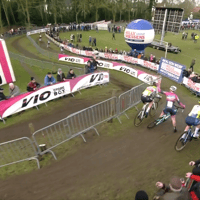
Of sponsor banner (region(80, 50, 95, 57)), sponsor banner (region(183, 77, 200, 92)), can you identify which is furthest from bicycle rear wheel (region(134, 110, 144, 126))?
sponsor banner (region(80, 50, 95, 57))

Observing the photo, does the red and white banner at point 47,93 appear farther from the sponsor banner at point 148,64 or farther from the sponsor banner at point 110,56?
the sponsor banner at point 110,56

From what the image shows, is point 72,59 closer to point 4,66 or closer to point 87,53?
point 87,53

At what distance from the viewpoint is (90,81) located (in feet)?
41.9

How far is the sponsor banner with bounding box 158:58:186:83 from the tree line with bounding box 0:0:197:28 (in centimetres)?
4573

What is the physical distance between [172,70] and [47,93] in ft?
33.3

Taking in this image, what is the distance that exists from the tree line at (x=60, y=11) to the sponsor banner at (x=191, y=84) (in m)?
48.5

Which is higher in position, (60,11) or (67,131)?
(60,11)

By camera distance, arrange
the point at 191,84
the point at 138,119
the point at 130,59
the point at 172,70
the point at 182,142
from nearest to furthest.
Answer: the point at 182,142 < the point at 138,119 < the point at 191,84 < the point at 172,70 < the point at 130,59

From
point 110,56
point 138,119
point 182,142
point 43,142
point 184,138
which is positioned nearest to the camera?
point 184,138

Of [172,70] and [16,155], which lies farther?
[172,70]

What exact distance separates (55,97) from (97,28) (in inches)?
1398

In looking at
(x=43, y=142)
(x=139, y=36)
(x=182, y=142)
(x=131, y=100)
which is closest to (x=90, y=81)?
(x=131, y=100)

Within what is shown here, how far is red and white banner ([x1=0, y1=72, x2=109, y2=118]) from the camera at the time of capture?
30.6 feet

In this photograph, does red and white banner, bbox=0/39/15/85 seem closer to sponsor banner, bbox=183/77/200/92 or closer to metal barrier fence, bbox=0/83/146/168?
metal barrier fence, bbox=0/83/146/168
